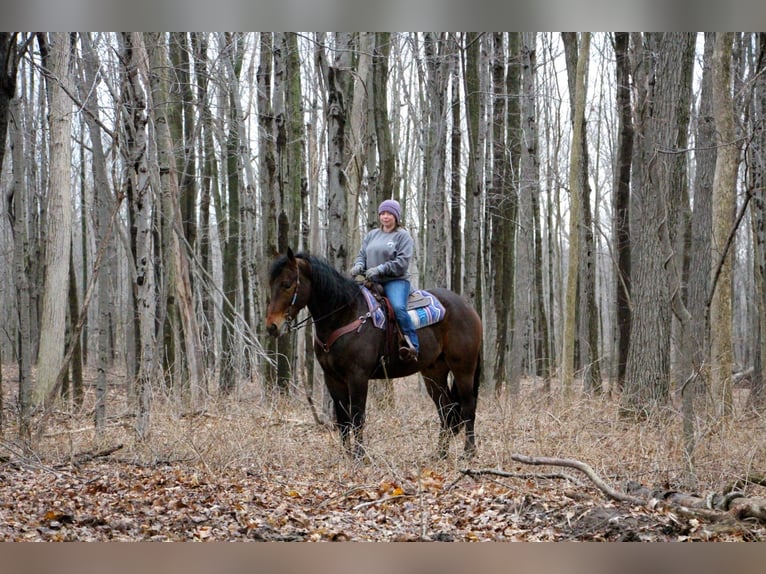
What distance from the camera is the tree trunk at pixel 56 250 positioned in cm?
1028

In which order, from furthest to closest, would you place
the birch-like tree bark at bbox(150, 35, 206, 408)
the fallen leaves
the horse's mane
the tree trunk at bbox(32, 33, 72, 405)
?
the tree trunk at bbox(32, 33, 72, 405) < the birch-like tree bark at bbox(150, 35, 206, 408) < the horse's mane < the fallen leaves

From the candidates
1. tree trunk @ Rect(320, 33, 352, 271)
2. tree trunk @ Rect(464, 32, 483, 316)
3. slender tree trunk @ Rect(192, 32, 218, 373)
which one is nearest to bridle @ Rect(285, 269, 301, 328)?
tree trunk @ Rect(320, 33, 352, 271)

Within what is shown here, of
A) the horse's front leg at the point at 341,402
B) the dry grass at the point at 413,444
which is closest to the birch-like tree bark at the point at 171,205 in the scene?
the dry grass at the point at 413,444

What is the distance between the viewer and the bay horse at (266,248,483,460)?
6328mm

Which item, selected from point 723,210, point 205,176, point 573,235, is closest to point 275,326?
point 723,210

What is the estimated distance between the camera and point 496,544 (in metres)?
4.61

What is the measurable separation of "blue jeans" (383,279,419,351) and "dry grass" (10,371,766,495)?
2.85 ft

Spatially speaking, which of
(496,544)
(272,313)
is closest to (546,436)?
(496,544)

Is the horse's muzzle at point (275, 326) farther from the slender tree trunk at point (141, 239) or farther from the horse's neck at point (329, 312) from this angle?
the slender tree trunk at point (141, 239)

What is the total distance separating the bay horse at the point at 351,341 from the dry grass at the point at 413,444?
0.80ft

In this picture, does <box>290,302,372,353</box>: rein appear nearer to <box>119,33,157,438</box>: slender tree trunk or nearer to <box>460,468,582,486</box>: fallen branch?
<box>119,33,157,438</box>: slender tree trunk

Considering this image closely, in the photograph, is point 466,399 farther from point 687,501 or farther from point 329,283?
point 687,501

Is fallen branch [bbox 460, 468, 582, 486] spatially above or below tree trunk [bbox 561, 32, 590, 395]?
below

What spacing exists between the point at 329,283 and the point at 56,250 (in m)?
5.71
